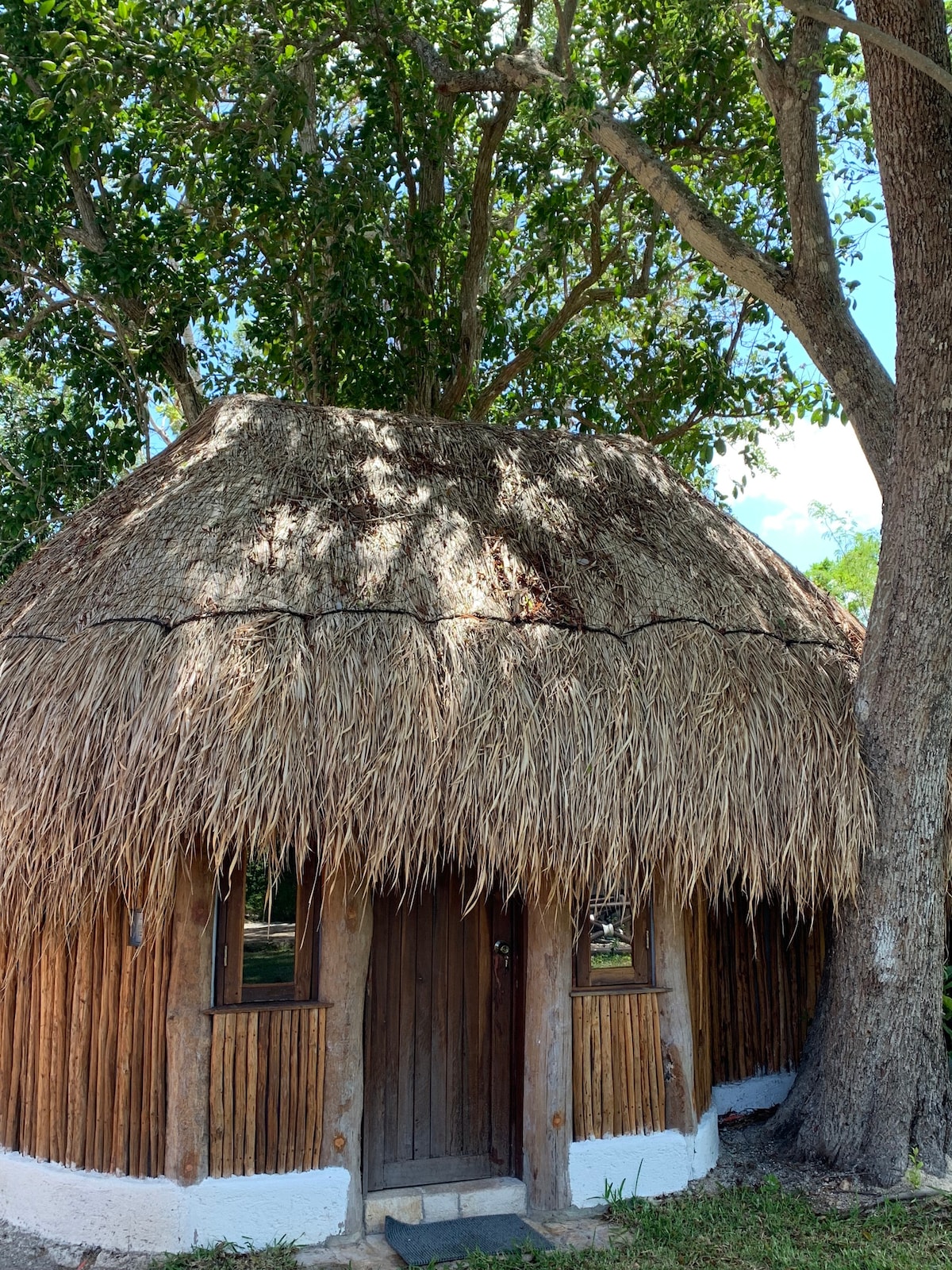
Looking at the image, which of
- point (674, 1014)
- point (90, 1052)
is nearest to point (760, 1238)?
point (674, 1014)

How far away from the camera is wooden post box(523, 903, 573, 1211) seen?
5.05 metres

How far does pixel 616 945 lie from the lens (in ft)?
18.1

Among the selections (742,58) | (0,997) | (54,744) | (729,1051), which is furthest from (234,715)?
(742,58)

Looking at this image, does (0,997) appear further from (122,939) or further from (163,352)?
(163,352)

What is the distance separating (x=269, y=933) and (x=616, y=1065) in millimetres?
1839

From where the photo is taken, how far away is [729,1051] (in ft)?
21.2

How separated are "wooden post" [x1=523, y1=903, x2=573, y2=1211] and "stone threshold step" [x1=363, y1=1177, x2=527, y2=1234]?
0.10 m

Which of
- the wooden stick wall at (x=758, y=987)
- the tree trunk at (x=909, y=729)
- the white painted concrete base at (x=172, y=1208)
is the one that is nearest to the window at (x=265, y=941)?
the white painted concrete base at (x=172, y=1208)

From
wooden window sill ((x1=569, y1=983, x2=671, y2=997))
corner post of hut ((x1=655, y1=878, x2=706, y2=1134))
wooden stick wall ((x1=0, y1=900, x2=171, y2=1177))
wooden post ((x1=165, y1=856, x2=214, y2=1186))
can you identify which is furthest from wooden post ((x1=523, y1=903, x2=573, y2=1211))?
wooden stick wall ((x1=0, y1=900, x2=171, y2=1177))

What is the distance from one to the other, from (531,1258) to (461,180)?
9020 millimetres

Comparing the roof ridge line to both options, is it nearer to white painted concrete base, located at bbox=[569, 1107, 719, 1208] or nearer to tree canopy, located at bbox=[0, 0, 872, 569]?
white painted concrete base, located at bbox=[569, 1107, 719, 1208]

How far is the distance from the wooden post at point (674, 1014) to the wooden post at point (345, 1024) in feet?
5.03

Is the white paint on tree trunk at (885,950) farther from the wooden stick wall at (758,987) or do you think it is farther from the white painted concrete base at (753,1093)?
the white painted concrete base at (753,1093)

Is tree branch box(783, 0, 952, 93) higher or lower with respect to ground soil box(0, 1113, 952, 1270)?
higher
